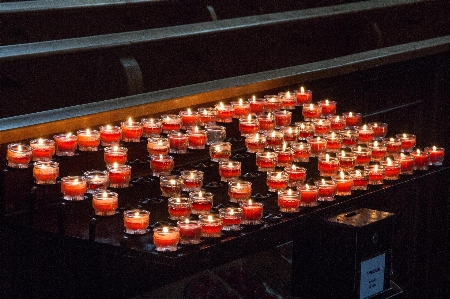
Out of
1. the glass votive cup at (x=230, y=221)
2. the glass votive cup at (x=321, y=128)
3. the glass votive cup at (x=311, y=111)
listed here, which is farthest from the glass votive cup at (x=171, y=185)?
the glass votive cup at (x=311, y=111)

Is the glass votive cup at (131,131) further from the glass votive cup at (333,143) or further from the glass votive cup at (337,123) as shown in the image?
the glass votive cup at (337,123)

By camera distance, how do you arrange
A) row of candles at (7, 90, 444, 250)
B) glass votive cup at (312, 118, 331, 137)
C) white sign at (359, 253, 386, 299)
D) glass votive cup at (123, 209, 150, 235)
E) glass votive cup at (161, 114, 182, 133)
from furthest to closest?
glass votive cup at (312, 118, 331, 137)
white sign at (359, 253, 386, 299)
glass votive cup at (161, 114, 182, 133)
row of candles at (7, 90, 444, 250)
glass votive cup at (123, 209, 150, 235)

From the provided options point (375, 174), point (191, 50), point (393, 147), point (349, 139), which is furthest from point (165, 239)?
point (191, 50)

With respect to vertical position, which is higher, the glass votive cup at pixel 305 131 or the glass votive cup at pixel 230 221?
the glass votive cup at pixel 305 131

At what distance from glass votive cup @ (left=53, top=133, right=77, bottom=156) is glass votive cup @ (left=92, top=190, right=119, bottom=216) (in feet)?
1.25

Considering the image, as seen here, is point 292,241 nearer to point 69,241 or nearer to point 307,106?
point 307,106

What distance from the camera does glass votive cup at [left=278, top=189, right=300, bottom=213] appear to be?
5.01 metres

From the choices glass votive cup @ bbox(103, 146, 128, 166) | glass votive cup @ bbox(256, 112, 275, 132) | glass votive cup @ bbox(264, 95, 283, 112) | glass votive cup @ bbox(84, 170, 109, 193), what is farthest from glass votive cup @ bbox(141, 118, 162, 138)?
glass votive cup @ bbox(264, 95, 283, 112)

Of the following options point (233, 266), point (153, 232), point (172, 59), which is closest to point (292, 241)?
point (233, 266)

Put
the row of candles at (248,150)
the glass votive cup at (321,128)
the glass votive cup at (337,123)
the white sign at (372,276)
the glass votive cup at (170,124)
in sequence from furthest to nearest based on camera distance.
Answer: the glass votive cup at (337,123)
the glass votive cup at (321,128)
the white sign at (372,276)
the glass votive cup at (170,124)
the row of candles at (248,150)

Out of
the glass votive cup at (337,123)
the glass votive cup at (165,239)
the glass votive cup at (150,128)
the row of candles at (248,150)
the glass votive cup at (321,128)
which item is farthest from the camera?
the glass votive cup at (337,123)

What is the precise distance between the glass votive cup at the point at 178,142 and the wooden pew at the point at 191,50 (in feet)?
1.49

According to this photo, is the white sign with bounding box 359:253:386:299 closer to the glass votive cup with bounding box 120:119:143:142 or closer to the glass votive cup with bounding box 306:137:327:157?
the glass votive cup with bounding box 306:137:327:157

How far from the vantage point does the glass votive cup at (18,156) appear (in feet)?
14.9
